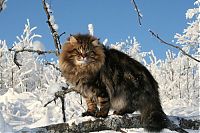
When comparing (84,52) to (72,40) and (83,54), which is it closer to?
(83,54)

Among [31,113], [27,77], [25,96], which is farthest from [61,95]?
[27,77]

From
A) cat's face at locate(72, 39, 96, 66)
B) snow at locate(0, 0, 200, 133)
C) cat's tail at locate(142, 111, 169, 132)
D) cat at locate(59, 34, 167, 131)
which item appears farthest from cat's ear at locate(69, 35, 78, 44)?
snow at locate(0, 0, 200, 133)

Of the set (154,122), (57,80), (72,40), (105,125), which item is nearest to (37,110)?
(57,80)

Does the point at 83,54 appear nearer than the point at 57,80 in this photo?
Yes

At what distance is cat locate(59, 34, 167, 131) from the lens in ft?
16.7

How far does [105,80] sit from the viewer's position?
5.07m

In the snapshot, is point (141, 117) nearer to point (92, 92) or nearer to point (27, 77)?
point (92, 92)

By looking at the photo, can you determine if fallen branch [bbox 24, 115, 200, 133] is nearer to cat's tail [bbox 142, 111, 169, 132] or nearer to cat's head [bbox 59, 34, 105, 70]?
cat's tail [bbox 142, 111, 169, 132]

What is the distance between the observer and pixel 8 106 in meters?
22.5

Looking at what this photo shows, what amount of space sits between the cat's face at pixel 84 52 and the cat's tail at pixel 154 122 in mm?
1020

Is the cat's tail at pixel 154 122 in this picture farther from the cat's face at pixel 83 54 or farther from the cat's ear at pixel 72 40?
the cat's ear at pixel 72 40

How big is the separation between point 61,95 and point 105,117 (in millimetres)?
1801

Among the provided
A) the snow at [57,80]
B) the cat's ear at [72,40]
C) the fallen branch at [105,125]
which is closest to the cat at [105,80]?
the cat's ear at [72,40]

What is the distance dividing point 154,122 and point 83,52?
1392 millimetres
